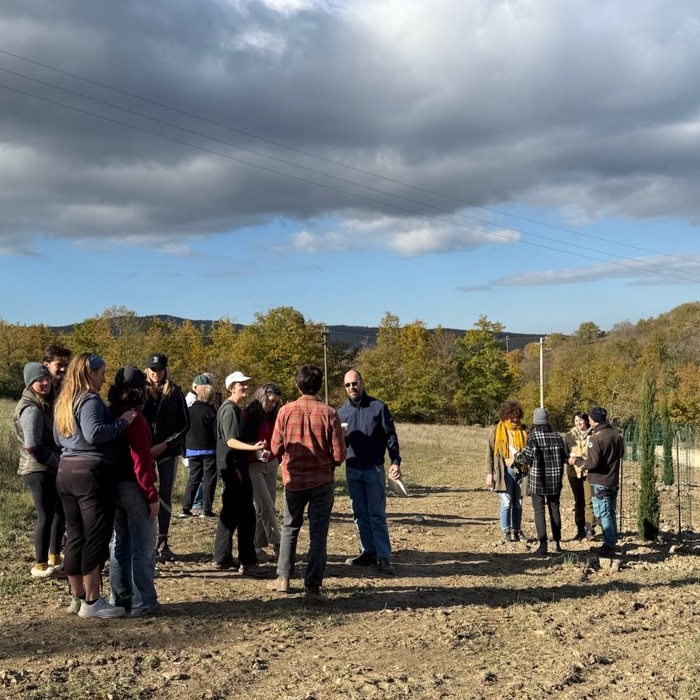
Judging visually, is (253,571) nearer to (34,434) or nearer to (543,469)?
(34,434)

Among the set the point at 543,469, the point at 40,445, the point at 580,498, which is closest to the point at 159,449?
the point at 40,445

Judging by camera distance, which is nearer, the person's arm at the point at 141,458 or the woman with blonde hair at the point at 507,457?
the person's arm at the point at 141,458

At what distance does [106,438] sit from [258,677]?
1.72m

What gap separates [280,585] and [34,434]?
2.21 metres

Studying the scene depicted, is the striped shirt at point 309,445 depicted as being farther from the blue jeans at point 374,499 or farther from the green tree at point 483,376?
the green tree at point 483,376

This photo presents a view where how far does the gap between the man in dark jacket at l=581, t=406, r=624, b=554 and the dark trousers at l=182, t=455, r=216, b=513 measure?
14.5 feet

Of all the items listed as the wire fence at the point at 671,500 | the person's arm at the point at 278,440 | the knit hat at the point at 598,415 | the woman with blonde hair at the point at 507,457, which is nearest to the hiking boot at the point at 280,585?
the person's arm at the point at 278,440

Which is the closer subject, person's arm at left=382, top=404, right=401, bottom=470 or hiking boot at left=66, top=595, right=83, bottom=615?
hiking boot at left=66, top=595, right=83, bottom=615

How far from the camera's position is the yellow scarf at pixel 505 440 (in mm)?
8836

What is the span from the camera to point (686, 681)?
4.38 metres

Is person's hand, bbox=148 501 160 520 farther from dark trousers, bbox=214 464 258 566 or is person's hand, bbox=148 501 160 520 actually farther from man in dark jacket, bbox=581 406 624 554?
man in dark jacket, bbox=581 406 624 554

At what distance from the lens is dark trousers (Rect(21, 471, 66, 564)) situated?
591cm

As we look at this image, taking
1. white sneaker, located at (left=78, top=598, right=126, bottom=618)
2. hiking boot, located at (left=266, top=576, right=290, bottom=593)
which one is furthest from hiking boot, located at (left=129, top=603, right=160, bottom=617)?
hiking boot, located at (left=266, top=576, right=290, bottom=593)

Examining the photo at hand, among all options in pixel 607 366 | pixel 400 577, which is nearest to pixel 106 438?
pixel 400 577
